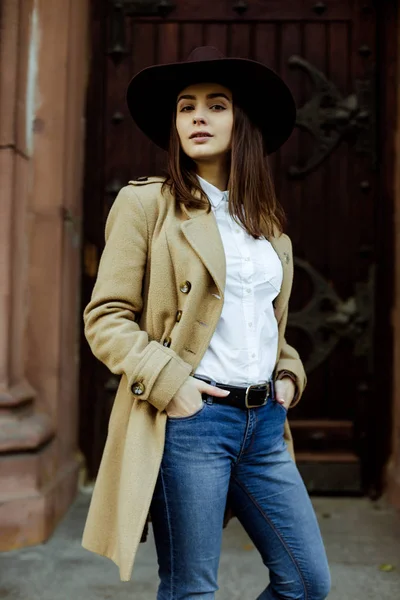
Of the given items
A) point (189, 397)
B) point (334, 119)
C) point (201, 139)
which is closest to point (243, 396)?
point (189, 397)

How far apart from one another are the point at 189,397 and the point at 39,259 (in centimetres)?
196

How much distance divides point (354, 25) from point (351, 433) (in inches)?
94.6

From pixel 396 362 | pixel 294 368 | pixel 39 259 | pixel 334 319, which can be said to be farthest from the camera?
pixel 334 319

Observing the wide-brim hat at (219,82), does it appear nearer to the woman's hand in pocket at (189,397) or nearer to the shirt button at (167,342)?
the shirt button at (167,342)

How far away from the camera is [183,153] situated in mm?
1804

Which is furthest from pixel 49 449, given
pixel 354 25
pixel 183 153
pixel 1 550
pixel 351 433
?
pixel 354 25

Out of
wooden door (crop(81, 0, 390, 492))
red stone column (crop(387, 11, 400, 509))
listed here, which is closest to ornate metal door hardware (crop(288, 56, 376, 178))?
wooden door (crop(81, 0, 390, 492))

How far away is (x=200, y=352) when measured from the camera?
1.57 meters

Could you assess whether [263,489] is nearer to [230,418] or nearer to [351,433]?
[230,418]

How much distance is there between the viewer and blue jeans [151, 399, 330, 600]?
4.98 ft

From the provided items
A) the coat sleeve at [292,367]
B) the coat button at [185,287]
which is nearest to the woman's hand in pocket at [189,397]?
the coat button at [185,287]

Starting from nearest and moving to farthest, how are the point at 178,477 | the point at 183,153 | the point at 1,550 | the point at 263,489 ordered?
the point at 178,477
the point at 263,489
the point at 183,153
the point at 1,550

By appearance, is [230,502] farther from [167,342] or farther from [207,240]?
[207,240]

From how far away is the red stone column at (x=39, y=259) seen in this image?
2.98 metres
